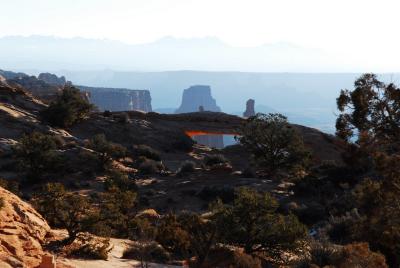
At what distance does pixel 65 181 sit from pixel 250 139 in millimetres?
17613

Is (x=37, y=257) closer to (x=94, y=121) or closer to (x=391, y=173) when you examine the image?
(x=391, y=173)

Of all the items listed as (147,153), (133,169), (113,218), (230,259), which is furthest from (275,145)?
(230,259)

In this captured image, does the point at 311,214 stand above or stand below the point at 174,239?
below

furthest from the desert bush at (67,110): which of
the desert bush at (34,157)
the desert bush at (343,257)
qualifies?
the desert bush at (343,257)

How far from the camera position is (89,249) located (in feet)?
56.6

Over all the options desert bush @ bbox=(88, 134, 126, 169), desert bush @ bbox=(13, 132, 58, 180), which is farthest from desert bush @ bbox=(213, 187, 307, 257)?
desert bush @ bbox=(88, 134, 126, 169)

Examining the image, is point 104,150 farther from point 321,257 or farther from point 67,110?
point 321,257

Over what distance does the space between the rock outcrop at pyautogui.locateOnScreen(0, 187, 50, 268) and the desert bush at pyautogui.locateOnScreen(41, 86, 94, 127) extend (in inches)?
1713

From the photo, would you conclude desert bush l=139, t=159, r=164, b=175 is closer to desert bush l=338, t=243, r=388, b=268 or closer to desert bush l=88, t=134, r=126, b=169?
desert bush l=88, t=134, r=126, b=169

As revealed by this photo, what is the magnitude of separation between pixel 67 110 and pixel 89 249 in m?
44.5

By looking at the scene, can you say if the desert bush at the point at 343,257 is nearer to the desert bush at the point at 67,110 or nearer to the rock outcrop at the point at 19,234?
the rock outcrop at the point at 19,234

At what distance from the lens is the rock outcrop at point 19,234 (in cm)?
1341

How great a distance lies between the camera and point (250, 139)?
1783 inches

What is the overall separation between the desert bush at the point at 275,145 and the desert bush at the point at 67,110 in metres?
24.9
